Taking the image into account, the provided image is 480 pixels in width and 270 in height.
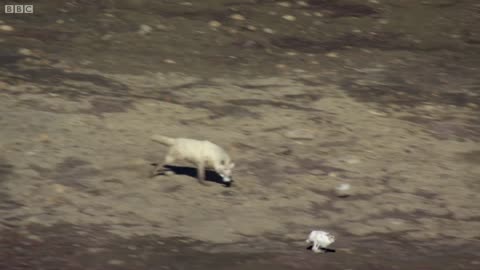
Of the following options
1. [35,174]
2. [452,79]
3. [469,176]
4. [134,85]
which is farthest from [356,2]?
[35,174]

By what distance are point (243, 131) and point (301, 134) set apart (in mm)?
416

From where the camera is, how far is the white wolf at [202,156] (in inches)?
271

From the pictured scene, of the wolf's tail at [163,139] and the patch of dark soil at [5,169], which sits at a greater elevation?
the wolf's tail at [163,139]

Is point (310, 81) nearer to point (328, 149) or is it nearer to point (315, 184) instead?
point (328, 149)

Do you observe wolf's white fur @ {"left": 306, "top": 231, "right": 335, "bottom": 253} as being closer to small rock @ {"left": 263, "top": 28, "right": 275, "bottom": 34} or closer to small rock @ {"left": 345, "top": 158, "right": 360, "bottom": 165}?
small rock @ {"left": 345, "top": 158, "right": 360, "bottom": 165}

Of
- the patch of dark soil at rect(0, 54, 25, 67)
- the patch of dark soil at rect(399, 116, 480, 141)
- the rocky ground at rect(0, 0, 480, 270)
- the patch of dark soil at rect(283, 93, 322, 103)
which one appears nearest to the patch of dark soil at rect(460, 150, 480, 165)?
the rocky ground at rect(0, 0, 480, 270)

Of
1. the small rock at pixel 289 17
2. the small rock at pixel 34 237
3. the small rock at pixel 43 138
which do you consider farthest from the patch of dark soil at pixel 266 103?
the small rock at pixel 34 237

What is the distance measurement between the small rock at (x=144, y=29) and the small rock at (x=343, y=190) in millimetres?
3713

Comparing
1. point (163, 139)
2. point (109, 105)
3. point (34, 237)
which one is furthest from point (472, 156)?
point (34, 237)

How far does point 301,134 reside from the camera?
8.00m

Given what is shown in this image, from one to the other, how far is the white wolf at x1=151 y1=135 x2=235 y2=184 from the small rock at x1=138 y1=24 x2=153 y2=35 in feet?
11.5

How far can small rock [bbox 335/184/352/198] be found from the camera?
708cm

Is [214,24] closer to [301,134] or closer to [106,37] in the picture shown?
[106,37]

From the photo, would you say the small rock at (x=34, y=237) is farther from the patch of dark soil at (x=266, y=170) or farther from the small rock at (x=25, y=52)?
the small rock at (x=25, y=52)
